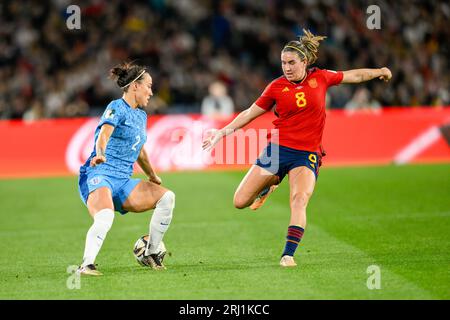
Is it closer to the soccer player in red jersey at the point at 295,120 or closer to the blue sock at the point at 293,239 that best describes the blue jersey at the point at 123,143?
the soccer player in red jersey at the point at 295,120

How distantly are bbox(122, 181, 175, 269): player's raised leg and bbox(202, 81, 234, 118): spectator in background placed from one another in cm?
1339

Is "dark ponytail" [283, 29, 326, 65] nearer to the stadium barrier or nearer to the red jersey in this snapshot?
the red jersey

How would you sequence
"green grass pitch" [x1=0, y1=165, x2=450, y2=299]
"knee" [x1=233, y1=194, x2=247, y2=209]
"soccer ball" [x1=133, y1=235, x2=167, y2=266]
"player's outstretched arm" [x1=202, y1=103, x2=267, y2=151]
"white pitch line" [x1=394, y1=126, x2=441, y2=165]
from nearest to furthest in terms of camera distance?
"green grass pitch" [x1=0, y1=165, x2=450, y2=299] < "soccer ball" [x1=133, y1=235, x2=167, y2=266] < "player's outstretched arm" [x1=202, y1=103, x2=267, y2=151] < "knee" [x1=233, y1=194, x2=247, y2=209] < "white pitch line" [x1=394, y1=126, x2=441, y2=165]

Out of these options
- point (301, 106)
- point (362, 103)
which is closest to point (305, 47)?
point (301, 106)

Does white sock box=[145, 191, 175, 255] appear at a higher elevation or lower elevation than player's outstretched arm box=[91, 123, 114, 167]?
lower

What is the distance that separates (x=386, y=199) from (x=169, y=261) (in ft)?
19.9

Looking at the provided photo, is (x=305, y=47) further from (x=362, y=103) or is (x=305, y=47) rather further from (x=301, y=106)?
(x=362, y=103)

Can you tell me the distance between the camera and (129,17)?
2444 cm

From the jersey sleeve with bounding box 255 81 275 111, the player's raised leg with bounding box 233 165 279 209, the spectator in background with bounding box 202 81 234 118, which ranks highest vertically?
the spectator in background with bounding box 202 81 234 118

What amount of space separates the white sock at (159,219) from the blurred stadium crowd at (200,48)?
13.4 meters

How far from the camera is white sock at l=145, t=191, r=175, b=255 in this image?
8820mm

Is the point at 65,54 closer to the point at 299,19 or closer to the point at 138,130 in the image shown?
the point at 299,19

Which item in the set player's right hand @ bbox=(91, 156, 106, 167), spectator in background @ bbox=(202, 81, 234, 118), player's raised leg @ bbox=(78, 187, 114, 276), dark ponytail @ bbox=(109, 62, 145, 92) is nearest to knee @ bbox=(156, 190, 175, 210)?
player's raised leg @ bbox=(78, 187, 114, 276)
